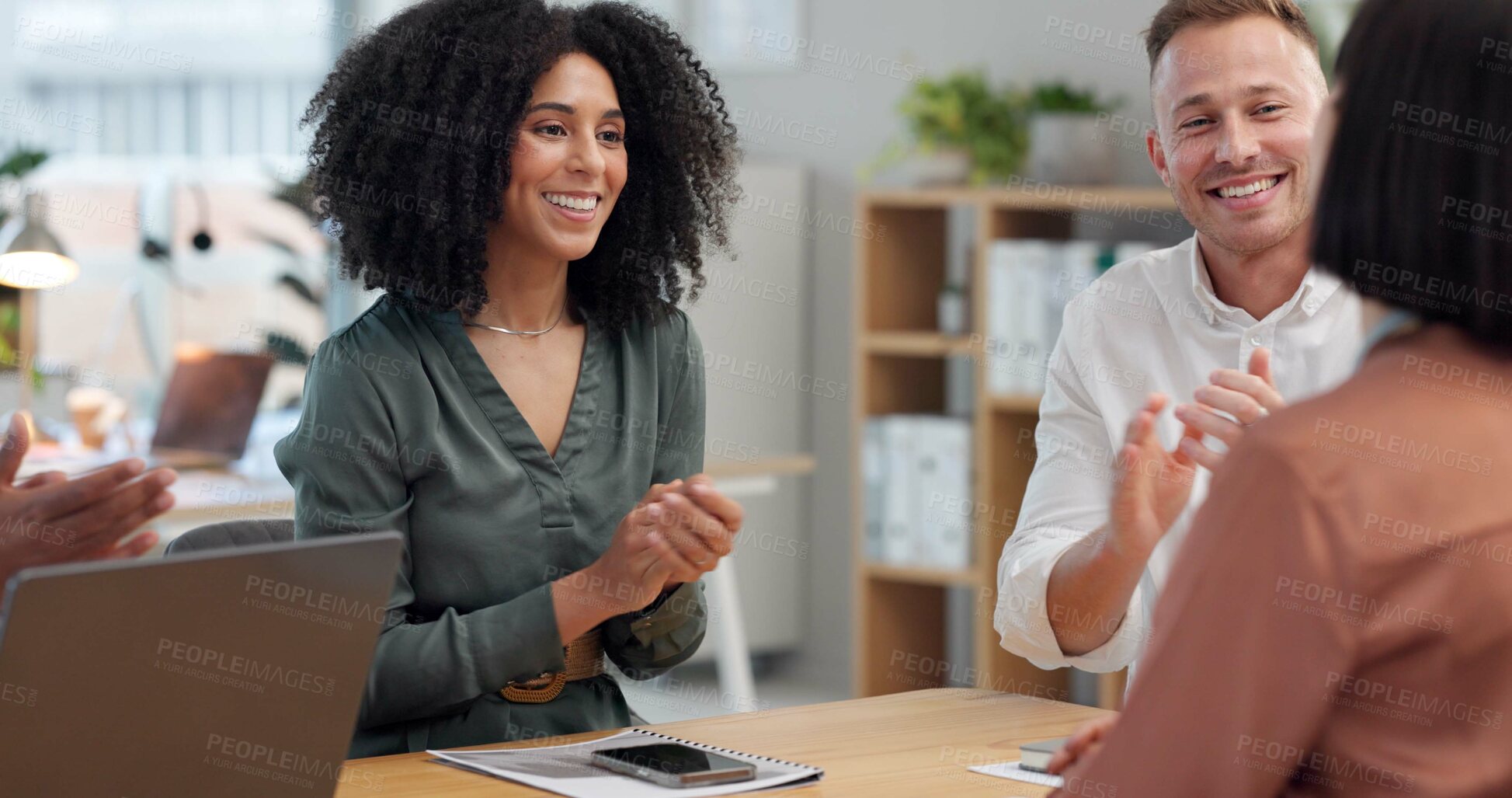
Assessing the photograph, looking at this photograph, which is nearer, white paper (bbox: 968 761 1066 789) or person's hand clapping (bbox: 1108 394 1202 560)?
person's hand clapping (bbox: 1108 394 1202 560)

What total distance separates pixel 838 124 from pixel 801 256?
0.44 metres

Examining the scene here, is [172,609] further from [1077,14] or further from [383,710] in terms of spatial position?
[1077,14]

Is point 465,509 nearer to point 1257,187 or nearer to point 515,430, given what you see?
point 515,430

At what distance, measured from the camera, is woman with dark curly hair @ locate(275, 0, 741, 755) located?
5.65 ft

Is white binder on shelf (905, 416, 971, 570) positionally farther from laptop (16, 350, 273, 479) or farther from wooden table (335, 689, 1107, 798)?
wooden table (335, 689, 1107, 798)

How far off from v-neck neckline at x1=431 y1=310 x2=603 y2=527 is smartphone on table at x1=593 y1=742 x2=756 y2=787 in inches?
16.4

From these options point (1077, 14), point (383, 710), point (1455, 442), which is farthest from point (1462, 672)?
point (1077, 14)

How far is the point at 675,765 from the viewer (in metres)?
1.49

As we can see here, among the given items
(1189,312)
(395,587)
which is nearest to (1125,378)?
(1189,312)

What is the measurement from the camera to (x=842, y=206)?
5121 mm

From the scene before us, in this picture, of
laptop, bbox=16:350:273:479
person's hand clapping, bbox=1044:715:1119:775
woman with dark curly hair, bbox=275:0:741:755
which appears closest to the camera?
person's hand clapping, bbox=1044:715:1119:775

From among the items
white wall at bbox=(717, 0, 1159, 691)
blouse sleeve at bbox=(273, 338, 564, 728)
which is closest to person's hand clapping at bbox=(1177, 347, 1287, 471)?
blouse sleeve at bbox=(273, 338, 564, 728)

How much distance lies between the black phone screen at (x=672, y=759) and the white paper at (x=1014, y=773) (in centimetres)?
25

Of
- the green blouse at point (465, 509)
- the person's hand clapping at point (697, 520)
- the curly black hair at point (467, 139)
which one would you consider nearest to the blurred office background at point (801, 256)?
the curly black hair at point (467, 139)
